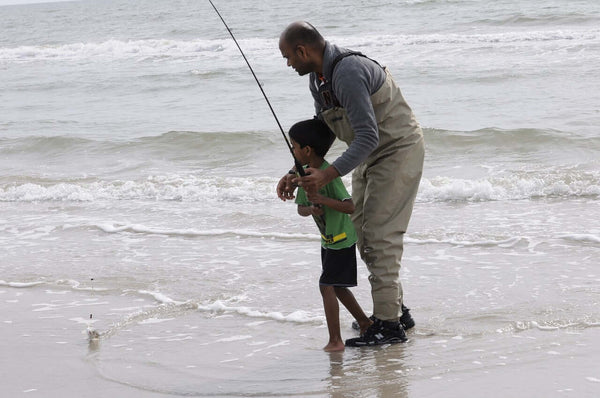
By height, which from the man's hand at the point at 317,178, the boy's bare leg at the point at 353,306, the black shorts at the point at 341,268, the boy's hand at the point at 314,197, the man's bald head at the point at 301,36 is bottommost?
the boy's bare leg at the point at 353,306

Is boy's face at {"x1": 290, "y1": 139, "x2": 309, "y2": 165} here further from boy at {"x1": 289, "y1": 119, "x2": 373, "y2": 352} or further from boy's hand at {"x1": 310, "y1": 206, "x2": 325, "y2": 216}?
boy's hand at {"x1": 310, "y1": 206, "x2": 325, "y2": 216}

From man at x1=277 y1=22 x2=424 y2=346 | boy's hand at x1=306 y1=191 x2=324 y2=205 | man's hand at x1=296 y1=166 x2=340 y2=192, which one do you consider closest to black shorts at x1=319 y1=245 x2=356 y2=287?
man at x1=277 y1=22 x2=424 y2=346

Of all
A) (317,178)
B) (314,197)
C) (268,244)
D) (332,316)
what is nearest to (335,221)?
(314,197)

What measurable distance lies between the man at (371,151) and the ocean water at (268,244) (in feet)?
1.08

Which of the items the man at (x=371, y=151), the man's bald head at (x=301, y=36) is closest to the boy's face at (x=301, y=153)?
the man at (x=371, y=151)

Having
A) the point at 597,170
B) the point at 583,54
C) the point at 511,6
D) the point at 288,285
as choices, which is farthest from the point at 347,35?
the point at 288,285

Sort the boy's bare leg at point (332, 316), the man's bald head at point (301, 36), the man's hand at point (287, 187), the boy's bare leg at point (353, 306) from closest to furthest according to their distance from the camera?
the man's bald head at point (301, 36) < the man's hand at point (287, 187) < the boy's bare leg at point (332, 316) < the boy's bare leg at point (353, 306)

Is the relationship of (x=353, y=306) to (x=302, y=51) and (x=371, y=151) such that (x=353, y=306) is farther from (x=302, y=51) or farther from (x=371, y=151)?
(x=302, y=51)

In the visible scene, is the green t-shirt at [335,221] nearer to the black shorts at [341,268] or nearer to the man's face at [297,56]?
the black shorts at [341,268]

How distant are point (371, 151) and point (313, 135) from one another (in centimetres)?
29

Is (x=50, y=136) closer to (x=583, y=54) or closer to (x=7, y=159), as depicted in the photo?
(x=7, y=159)

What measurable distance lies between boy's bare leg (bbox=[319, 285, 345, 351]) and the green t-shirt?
0.69 feet

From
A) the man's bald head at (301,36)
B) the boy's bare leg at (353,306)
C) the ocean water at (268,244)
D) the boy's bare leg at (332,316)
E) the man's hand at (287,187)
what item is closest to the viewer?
the man's bald head at (301,36)

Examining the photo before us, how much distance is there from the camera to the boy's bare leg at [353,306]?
146 inches
